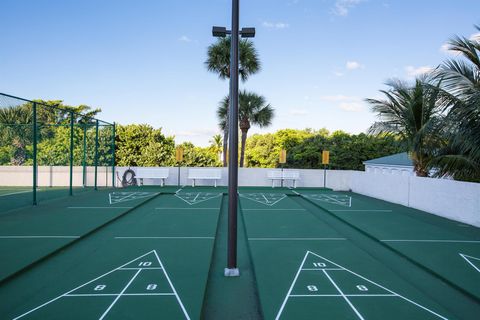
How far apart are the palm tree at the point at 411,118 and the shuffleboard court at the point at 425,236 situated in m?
1.98

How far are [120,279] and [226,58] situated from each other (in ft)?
50.9

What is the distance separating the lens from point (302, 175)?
695 inches

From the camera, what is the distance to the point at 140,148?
22156 mm

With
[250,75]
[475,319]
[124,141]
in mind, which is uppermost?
[250,75]

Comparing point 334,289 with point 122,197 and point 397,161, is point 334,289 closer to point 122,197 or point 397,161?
point 122,197

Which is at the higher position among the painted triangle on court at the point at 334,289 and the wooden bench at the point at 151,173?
the wooden bench at the point at 151,173

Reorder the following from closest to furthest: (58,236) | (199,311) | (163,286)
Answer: (199,311) < (163,286) < (58,236)

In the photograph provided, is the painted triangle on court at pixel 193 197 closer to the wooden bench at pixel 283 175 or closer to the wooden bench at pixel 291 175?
the wooden bench at pixel 283 175

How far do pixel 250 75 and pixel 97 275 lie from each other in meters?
16.0

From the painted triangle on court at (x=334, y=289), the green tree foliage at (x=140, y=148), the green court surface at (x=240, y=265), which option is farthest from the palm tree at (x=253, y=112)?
the painted triangle on court at (x=334, y=289)

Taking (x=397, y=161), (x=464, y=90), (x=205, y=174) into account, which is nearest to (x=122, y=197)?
(x=205, y=174)

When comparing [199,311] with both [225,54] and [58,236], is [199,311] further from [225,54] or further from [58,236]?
[225,54]

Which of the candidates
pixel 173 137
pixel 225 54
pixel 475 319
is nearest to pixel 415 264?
pixel 475 319

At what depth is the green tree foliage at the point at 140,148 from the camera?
70.6 feet
